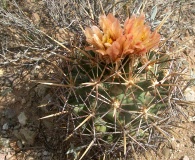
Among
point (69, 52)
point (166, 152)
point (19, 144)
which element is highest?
point (69, 52)

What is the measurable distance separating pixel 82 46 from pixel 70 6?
40.3 inches

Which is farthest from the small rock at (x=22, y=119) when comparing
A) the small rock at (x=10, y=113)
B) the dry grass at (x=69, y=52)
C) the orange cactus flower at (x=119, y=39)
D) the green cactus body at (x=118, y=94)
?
the orange cactus flower at (x=119, y=39)

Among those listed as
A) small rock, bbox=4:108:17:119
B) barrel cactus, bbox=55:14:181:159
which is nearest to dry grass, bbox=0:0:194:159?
barrel cactus, bbox=55:14:181:159

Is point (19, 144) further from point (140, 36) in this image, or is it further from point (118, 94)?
point (140, 36)

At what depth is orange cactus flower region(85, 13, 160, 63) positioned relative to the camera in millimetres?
1452

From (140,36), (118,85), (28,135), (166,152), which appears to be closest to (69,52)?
(118,85)

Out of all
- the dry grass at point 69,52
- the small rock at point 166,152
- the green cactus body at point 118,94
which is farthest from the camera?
the small rock at point 166,152

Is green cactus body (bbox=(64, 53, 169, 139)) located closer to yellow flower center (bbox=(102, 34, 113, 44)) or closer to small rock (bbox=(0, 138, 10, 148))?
yellow flower center (bbox=(102, 34, 113, 44))

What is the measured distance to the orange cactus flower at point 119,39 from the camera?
4.76ft

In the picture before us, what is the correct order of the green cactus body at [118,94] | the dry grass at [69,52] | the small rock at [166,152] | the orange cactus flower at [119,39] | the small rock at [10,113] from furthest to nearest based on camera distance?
1. the small rock at [10,113]
2. the small rock at [166,152]
3. the dry grass at [69,52]
4. the green cactus body at [118,94]
5. the orange cactus flower at [119,39]

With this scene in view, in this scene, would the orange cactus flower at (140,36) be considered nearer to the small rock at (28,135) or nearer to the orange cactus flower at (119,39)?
the orange cactus flower at (119,39)

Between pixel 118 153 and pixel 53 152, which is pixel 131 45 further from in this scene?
pixel 53 152

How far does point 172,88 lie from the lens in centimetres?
170

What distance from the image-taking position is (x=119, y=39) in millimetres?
1444
